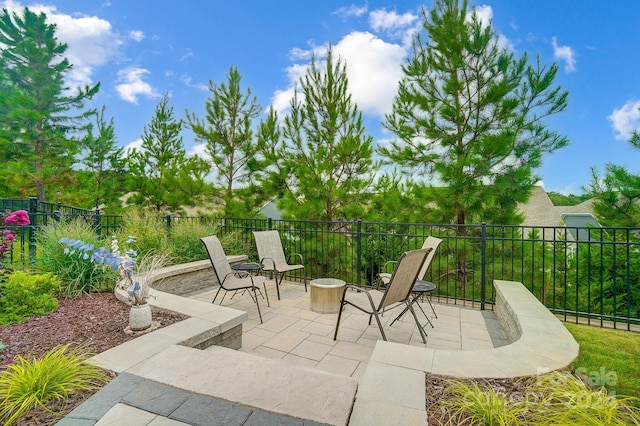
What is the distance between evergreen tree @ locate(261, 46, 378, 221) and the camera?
8.23 m

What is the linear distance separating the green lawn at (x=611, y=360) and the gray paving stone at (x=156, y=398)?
239 cm

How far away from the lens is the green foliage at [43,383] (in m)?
1.46

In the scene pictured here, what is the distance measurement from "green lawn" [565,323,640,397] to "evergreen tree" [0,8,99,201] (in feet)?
56.5

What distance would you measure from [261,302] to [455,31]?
7193mm

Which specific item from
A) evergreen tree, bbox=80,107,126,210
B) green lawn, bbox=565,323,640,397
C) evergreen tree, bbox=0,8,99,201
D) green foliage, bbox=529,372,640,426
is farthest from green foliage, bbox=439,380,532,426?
evergreen tree, bbox=80,107,126,210

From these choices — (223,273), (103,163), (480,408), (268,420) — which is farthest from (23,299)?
(103,163)

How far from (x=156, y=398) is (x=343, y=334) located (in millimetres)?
2099

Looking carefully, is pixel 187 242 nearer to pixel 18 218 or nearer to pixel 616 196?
pixel 18 218

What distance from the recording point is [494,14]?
21.8 ft

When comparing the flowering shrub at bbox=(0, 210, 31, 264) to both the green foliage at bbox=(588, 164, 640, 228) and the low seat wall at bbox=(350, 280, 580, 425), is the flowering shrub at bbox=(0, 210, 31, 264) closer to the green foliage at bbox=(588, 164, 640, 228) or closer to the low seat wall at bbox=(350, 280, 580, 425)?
the low seat wall at bbox=(350, 280, 580, 425)

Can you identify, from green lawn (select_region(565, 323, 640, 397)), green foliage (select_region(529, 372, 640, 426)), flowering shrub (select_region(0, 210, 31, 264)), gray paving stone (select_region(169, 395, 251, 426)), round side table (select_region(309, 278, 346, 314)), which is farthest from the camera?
round side table (select_region(309, 278, 346, 314))

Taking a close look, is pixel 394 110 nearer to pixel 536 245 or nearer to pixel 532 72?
pixel 532 72

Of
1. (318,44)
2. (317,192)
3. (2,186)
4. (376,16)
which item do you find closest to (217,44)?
(318,44)

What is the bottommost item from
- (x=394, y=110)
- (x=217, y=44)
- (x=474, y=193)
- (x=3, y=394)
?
(x=3, y=394)
